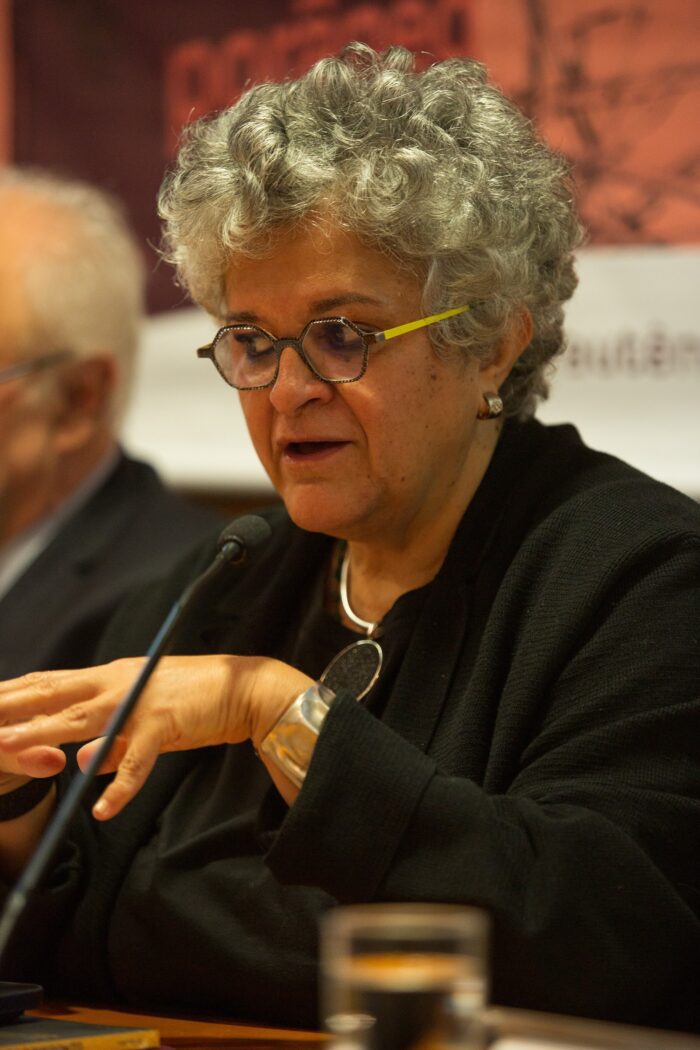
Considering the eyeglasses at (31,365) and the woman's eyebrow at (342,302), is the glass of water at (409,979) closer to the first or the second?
the woman's eyebrow at (342,302)

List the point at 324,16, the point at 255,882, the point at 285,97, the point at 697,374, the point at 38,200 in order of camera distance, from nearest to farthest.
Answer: the point at 255,882
the point at 285,97
the point at 697,374
the point at 324,16
the point at 38,200

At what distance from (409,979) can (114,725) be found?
1.60 feet

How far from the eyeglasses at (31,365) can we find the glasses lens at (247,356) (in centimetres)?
150

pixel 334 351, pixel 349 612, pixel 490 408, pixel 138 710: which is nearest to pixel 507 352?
pixel 490 408

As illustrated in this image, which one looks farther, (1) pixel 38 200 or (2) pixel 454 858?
(1) pixel 38 200

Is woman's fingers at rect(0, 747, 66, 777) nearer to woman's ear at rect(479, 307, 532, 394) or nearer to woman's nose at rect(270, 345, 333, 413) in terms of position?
woman's nose at rect(270, 345, 333, 413)

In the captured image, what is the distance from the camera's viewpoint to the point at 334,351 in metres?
1.78

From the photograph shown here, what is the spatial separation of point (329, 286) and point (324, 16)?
5.05 ft

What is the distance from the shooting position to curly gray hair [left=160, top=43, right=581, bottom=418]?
176 centimetres

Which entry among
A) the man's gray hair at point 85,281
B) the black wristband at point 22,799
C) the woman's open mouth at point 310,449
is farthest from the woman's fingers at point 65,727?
the man's gray hair at point 85,281

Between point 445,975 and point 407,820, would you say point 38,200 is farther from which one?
point 445,975

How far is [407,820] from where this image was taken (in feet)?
4.88

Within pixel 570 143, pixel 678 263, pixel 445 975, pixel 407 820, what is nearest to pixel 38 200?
pixel 570 143

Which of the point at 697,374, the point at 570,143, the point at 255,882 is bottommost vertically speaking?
the point at 255,882
